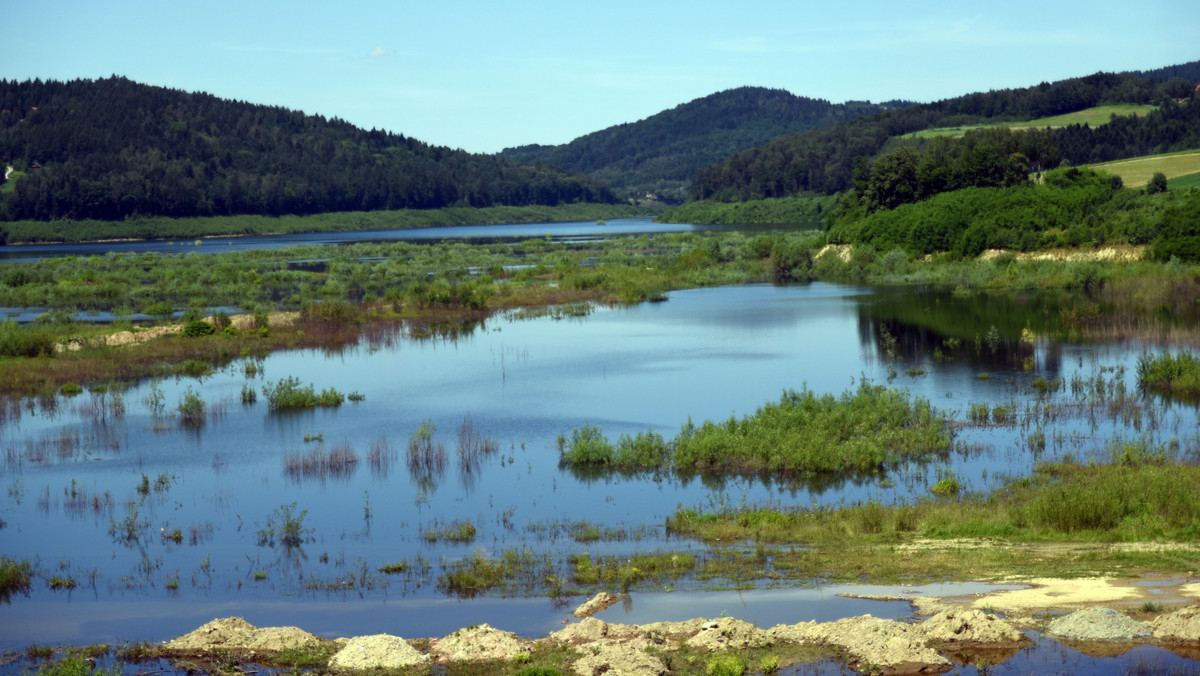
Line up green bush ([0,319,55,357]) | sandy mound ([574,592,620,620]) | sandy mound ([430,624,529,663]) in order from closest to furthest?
sandy mound ([430,624,529,663]) < sandy mound ([574,592,620,620]) < green bush ([0,319,55,357])

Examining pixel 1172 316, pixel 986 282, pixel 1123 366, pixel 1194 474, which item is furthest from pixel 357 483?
pixel 986 282

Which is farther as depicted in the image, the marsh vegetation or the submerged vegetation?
the submerged vegetation

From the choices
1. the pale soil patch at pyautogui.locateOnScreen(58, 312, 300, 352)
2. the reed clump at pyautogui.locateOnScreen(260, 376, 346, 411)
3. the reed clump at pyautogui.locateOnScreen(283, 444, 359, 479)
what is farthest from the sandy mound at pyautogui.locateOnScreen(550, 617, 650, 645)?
the pale soil patch at pyautogui.locateOnScreen(58, 312, 300, 352)

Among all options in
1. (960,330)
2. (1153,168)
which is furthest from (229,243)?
(960,330)

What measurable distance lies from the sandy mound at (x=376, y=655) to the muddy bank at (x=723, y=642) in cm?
1

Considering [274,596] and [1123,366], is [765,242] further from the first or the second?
[274,596]

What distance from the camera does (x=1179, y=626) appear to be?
37.4 ft

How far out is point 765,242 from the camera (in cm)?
7906

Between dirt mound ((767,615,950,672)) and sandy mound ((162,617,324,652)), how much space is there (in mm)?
5675

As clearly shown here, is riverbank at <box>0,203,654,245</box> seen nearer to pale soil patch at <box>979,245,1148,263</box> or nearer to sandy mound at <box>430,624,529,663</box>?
pale soil patch at <box>979,245,1148,263</box>

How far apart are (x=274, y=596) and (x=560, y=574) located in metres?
4.24

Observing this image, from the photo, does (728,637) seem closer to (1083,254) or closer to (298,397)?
(298,397)

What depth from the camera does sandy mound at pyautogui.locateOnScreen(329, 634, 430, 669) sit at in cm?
1174

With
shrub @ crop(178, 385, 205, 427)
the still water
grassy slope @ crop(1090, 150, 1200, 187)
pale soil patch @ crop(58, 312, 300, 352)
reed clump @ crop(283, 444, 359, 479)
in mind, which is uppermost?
grassy slope @ crop(1090, 150, 1200, 187)
